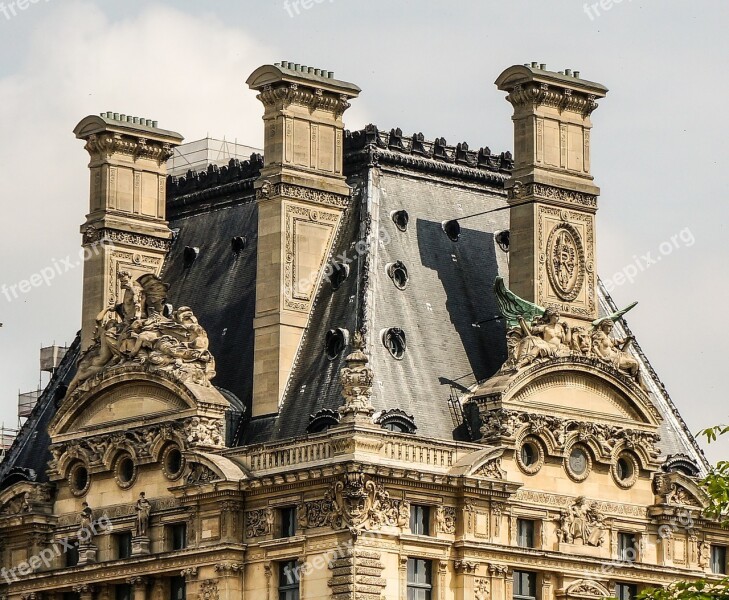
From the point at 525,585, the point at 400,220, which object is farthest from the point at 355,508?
the point at 400,220

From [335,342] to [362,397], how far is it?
183 inches

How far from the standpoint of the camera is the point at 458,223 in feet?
310

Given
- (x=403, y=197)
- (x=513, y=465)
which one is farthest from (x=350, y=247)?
(x=513, y=465)

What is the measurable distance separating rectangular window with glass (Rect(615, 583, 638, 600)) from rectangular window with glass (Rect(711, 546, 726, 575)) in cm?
404

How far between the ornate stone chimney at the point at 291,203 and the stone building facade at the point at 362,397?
0.31ft

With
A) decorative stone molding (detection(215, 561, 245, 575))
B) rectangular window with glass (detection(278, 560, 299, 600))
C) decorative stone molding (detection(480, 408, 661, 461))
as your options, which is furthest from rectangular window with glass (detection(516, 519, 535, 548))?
decorative stone molding (detection(215, 561, 245, 575))

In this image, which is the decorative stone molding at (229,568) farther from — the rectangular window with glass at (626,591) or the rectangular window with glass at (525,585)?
the rectangular window with glass at (626,591)

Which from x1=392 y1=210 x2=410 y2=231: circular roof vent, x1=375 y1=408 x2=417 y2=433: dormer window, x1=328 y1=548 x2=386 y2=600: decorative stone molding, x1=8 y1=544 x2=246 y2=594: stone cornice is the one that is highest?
x1=392 y1=210 x2=410 y2=231: circular roof vent

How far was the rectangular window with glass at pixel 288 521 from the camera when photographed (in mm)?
85312

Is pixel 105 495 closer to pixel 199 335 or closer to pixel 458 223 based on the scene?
pixel 199 335

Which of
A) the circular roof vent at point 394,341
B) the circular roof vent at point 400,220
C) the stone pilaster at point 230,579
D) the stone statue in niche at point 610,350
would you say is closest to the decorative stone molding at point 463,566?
the stone pilaster at point 230,579

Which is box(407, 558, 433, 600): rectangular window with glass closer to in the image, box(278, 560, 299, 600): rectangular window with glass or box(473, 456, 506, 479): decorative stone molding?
box(473, 456, 506, 479): decorative stone molding

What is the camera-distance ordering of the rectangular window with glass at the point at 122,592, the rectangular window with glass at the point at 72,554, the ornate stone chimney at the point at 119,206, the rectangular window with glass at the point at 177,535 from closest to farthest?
the rectangular window with glass at the point at 177,535
the rectangular window with glass at the point at 122,592
the rectangular window with glass at the point at 72,554
the ornate stone chimney at the point at 119,206

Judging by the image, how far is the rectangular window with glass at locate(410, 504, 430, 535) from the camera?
8475 cm
